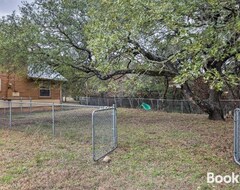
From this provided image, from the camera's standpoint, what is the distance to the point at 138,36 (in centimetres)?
803

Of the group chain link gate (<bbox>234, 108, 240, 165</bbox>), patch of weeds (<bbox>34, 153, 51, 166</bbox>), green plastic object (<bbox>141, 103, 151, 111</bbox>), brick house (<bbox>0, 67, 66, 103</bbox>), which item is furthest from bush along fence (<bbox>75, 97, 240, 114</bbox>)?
patch of weeds (<bbox>34, 153, 51, 166</bbox>)

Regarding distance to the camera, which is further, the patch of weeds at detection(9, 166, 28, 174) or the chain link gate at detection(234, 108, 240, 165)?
the chain link gate at detection(234, 108, 240, 165)

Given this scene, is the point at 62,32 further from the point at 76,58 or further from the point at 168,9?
the point at 168,9

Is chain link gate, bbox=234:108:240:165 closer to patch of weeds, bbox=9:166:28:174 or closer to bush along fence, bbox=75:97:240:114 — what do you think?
patch of weeds, bbox=9:166:28:174

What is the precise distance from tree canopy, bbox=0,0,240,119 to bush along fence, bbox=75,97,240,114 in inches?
130

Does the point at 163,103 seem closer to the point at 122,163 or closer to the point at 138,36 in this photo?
the point at 138,36

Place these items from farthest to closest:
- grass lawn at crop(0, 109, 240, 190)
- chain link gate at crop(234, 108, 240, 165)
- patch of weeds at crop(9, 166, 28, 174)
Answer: chain link gate at crop(234, 108, 240, 165)
patch of weeds at crop(9, 166, 28, 174)
grass lawn at crop(0, 109, 240, 190)

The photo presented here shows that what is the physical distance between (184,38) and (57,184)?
3837mm

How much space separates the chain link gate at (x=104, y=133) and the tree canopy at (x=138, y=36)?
5.63 feet

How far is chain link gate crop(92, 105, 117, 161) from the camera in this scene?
5914 millimetres

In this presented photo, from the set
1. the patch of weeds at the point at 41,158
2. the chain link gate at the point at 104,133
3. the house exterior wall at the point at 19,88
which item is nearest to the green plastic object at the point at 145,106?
the house exterior wall at the point at 19,88

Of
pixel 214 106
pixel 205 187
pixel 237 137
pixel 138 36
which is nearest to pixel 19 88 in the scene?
pixel 138 36

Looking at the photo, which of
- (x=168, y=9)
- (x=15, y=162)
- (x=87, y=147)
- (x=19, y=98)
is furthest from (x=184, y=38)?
(x=19, y=98)

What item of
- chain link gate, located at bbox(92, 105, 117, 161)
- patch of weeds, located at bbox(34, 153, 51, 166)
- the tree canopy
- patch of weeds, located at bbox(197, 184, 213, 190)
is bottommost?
patch of weeds, located at bbox(197, 184, 213, 190)
